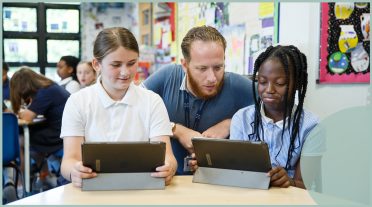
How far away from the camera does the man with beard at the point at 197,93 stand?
169cm

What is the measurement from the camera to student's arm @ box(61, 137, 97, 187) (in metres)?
1.26

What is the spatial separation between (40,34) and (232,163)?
5.85 m

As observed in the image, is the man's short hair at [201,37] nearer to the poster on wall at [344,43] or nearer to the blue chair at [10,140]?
the poster on wall at [344,43]

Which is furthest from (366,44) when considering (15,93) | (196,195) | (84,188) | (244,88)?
(15,93)

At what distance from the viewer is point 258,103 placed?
1660 millimetres

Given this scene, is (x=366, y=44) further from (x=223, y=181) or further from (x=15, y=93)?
(x=15, y=93)

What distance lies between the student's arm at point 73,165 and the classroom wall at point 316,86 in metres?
1.34

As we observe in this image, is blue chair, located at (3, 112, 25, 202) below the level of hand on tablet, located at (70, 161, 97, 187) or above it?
below

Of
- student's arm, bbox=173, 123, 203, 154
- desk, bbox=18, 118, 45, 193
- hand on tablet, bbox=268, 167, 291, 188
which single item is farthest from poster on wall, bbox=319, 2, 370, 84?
desk, bbox=18, 118, 45, 193

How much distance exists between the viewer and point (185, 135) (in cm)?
171

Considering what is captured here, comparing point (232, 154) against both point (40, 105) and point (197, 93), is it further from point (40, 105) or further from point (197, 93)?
point (40, 105)

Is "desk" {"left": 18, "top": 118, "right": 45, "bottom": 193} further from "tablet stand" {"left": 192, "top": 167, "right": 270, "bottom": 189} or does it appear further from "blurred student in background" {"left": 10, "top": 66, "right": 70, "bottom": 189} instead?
"tablet stand" {"left": 192, "top": 167, "right": 270, "bottom": 189}

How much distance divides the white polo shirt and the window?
5.22 m

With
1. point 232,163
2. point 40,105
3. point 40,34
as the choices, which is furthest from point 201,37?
point 40,34
